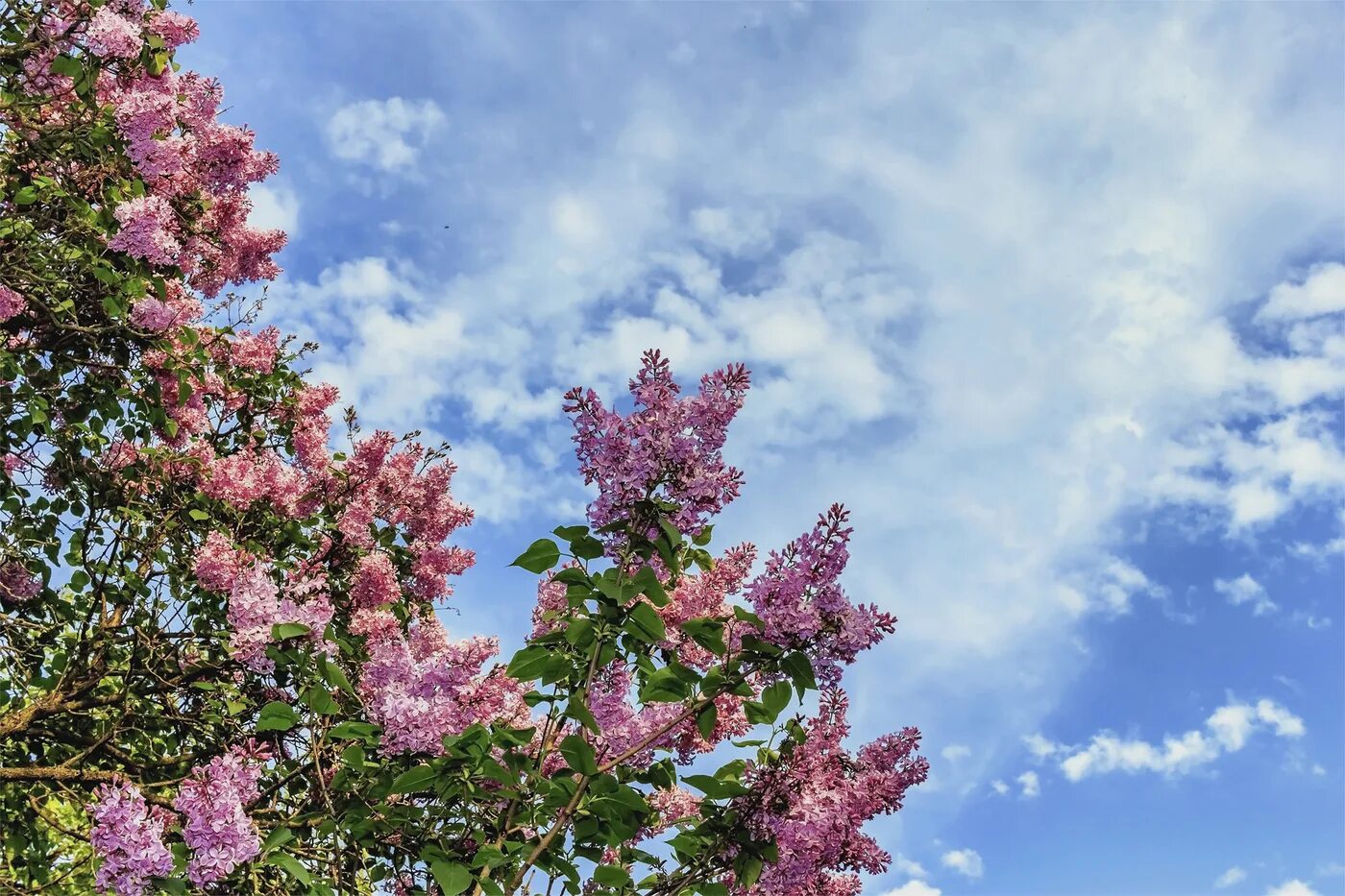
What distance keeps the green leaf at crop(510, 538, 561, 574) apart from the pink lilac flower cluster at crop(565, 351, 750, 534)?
0.20 meters

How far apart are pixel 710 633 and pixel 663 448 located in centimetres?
74

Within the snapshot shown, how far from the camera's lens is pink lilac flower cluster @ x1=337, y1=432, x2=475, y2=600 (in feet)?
31.0

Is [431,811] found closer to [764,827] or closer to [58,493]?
[764,827]

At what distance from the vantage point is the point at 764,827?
4125 mm

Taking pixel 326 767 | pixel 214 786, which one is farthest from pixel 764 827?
pixel 326 767

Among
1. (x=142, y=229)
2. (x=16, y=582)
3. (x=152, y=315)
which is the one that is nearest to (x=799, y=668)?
(x=142, y=229)

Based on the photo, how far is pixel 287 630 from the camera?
4.45 m

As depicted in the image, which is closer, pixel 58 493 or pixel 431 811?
pixel 431 811

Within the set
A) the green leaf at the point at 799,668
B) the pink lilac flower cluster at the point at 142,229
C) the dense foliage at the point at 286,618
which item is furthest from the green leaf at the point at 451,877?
the pink lilac flower cluster at the point at 142,229

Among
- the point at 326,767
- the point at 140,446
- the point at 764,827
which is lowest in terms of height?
the point at 764,827

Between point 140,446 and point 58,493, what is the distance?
2.26 ft

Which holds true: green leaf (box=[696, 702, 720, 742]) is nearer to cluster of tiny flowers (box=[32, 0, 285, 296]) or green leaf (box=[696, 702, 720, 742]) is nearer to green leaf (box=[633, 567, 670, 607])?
green leaf (box=[633, 567, 670, 607])

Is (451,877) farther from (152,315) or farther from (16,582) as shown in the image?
(16,582)

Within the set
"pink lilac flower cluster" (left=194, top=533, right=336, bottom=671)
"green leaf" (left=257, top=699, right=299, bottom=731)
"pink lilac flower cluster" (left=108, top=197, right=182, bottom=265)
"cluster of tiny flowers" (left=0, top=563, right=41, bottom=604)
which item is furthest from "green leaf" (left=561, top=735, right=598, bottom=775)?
"cluster of tiny flowers" (left=0, top=563, right=41, bottom=604)
